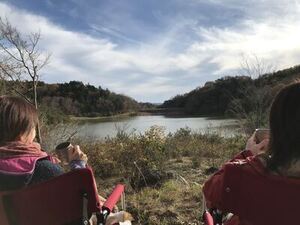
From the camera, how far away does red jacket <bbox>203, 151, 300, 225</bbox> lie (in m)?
1.87

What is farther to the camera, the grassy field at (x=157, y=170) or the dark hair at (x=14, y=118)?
the grassy field at (x=157, y=170)

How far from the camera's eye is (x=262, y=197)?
192cm

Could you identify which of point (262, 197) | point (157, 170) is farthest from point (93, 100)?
point (262, 197)

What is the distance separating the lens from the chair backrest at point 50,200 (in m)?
2.10

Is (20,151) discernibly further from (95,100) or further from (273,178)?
(95,100)

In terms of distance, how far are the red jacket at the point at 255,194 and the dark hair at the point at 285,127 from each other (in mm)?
70

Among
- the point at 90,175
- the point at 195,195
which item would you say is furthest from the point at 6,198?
the point at 195,195

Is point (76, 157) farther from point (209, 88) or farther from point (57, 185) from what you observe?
point (209, 88)

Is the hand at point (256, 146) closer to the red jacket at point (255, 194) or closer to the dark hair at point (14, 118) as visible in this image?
the red jacket at point (255, 194)

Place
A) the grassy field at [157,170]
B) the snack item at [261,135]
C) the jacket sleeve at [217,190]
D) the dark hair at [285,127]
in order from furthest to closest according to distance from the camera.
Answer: the grassy field at [157,170], the snack item at [261,135], the jacket sleeve at [217,190], the dark hair at [285,127]

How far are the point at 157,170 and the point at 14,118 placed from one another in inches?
194

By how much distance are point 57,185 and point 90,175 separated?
6.0 inches

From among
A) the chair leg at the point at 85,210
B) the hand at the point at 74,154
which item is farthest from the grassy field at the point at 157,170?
the chair leg at the point at 85,210

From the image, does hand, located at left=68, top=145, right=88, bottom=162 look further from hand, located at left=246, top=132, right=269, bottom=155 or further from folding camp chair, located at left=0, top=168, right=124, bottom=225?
hand, located at left=246, top=132, right=269, bottom=155
